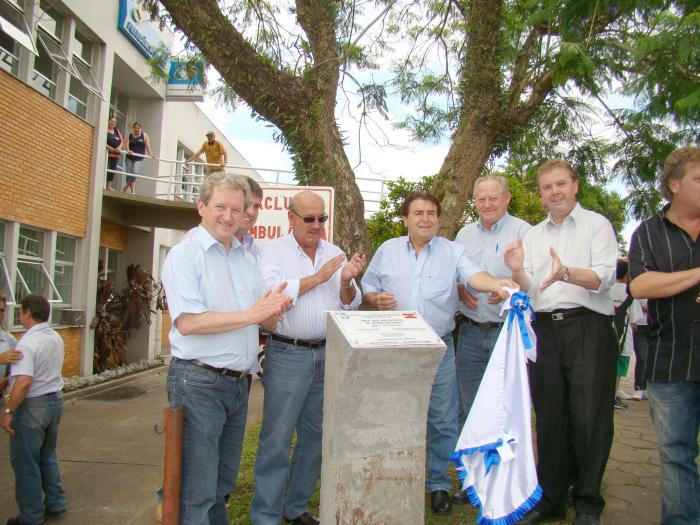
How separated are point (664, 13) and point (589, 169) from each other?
262 cm

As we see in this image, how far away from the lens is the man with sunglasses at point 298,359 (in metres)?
3.55

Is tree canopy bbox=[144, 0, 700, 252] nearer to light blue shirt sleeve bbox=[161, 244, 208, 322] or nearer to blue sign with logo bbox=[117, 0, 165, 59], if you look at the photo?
light blue shirt sleeve bbox=[161, 244, 208, 322]

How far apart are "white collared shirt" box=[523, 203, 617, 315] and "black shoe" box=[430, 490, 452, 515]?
1403 mm

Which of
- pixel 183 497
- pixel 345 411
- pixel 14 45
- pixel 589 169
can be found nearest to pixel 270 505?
pixel 183 497

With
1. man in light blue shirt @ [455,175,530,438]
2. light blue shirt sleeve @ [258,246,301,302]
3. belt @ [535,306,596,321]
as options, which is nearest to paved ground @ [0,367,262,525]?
light blue shirt sleeve @ [258,246,301,302]

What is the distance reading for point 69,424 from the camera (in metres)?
7.96

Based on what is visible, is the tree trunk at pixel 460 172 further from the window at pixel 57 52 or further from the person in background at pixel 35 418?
the window at pixel 57 52

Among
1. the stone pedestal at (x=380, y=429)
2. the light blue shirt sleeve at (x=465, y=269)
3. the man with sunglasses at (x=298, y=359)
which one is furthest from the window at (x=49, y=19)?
the stone pedestal at (x=380, y=429)

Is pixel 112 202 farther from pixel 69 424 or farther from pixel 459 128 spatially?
pixel 459 128

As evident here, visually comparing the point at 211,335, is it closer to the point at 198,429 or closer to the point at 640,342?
the point at 198,429

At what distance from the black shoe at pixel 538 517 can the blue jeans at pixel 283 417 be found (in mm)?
1338

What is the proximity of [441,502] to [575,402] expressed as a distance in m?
1.13

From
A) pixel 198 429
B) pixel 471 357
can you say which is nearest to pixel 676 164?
pixel 471 357

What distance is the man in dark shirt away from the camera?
9.96 ft
